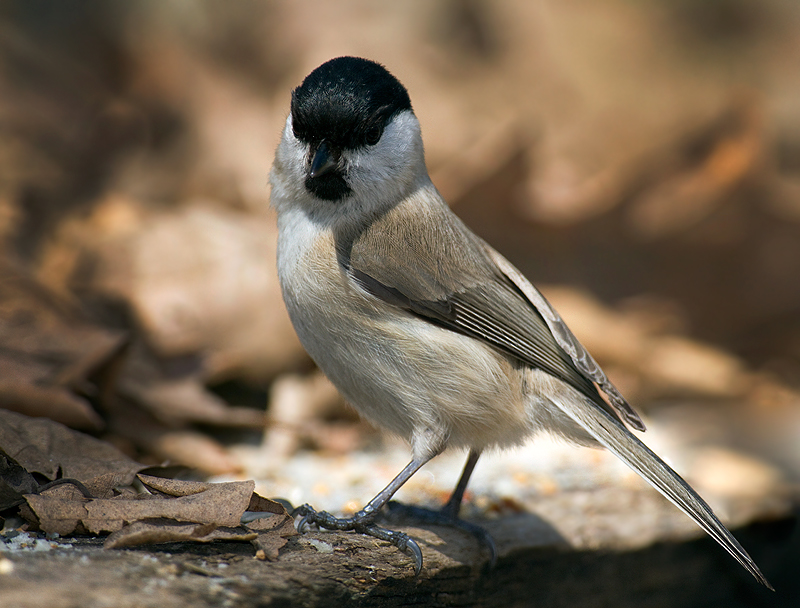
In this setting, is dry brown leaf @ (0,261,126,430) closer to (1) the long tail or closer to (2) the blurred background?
(2) the blurred background

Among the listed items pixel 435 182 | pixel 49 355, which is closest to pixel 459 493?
pixel 49 355

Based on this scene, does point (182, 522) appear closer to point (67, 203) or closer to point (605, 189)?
point (67, 203)

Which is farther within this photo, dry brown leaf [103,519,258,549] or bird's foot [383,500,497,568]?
bird's foot [383,500,497,568]

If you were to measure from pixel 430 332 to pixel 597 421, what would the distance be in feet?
1.89

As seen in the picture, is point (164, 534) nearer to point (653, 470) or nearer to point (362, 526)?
point (362, 526)

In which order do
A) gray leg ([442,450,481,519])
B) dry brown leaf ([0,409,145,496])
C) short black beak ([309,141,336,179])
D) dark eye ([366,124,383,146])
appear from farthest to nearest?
gray leg ([442,450,481,519]) → dark eye ([366,124,383,146]) → short black beak ([309,141,336,179]) → dry brown leaf ([0,409,145,496])

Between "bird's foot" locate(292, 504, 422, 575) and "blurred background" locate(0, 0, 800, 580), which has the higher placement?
"blurred background" locate(0, 0, 800, 580)

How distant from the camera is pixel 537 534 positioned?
8.03ft

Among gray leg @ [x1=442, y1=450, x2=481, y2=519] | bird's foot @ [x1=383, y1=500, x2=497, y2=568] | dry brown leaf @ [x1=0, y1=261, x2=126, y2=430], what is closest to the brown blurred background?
dry brown leaf @ [x1=0, y1=261, x2=126, y2=430]

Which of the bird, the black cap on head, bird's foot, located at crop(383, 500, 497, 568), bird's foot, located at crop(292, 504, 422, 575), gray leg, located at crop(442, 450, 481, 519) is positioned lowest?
bird's foot, located at crop(292, 504, 422, 575)

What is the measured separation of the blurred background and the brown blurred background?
1 centimetres

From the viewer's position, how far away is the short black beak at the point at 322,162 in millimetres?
2152

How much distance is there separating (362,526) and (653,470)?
847mm

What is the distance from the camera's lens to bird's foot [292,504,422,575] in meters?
2.03
